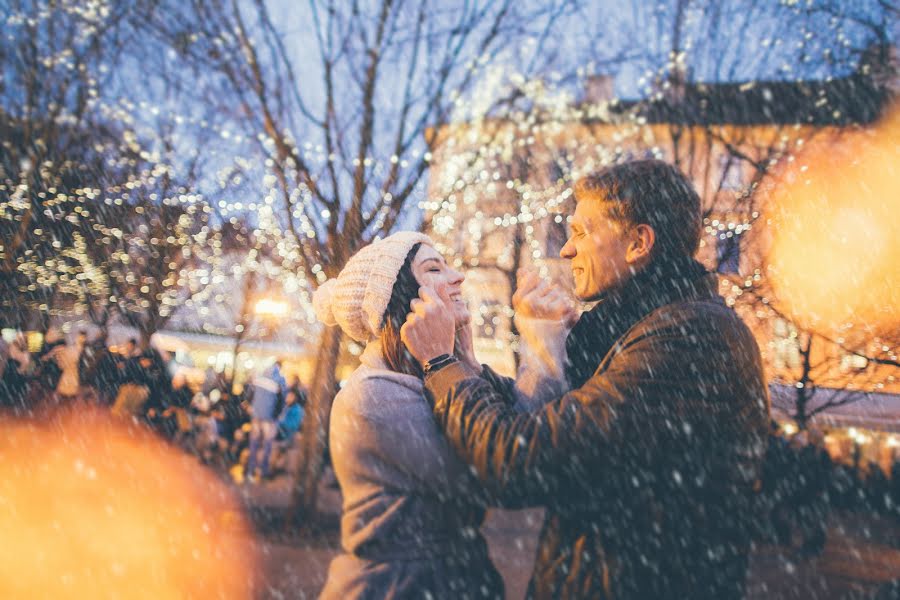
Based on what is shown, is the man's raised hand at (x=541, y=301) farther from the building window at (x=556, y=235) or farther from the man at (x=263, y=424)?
the man at (x=263, y=424)

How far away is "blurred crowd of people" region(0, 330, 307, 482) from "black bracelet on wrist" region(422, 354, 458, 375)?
8.96 metres

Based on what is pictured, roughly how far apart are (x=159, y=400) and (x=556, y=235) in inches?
357

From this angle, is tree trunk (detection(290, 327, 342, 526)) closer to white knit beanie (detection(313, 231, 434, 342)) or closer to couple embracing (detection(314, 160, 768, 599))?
white knit beanie (detection(313, 231, 434, 342))

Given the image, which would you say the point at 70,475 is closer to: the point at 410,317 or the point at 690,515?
the point at 410,317

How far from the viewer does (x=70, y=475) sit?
733 cm

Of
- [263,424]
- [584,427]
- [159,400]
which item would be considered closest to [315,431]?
[263,424]

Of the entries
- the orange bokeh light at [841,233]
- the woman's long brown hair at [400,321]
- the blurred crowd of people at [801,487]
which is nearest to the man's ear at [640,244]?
the woman's long brown hair at [400,321]

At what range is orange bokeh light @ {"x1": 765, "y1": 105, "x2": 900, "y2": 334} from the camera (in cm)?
631

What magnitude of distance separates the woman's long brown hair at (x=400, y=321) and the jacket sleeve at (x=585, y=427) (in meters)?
0.53

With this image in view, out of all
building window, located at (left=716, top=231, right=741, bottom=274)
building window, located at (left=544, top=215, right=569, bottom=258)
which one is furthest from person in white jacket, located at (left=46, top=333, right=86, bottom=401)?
building window, located at (left=716, top=231, right=741, bottom=274)

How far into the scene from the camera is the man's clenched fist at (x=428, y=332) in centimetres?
159

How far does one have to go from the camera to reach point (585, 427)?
4.15ft

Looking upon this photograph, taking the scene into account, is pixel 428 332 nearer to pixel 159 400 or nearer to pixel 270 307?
pixel 159 400

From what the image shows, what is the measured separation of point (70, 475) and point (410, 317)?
813cm
